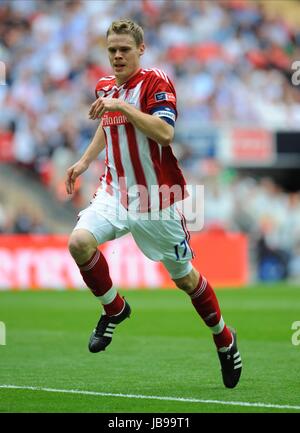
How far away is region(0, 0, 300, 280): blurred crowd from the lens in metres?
20.1

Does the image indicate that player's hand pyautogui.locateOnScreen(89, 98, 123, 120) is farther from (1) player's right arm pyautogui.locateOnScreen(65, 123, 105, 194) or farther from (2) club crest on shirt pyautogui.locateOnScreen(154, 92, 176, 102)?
(1) player's right arm pyautogui.locateOnScreen(65, 123, 105, 194)

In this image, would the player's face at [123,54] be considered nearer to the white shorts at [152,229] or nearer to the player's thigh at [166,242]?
the white shorts at [152,229]

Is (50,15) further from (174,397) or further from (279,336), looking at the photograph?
(174,397)

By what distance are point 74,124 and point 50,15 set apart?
3.51 m

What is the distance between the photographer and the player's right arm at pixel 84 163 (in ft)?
22.6

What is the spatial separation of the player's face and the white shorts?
894mm

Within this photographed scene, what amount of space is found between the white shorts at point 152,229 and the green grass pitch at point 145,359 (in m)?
0.86

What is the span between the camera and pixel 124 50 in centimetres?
660

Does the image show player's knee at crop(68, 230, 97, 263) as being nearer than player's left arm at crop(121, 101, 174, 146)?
No

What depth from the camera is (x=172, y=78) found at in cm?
2288

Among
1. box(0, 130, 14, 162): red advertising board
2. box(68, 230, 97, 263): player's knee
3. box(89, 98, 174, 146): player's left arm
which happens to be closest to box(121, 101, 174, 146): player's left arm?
box(89, 98, 174, 146): player's left arm

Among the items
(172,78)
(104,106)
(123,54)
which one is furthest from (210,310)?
(172,78)

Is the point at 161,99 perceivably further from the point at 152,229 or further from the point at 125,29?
the point at 152,229
